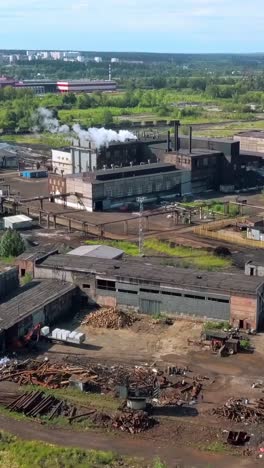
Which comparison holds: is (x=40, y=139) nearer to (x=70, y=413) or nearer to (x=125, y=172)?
(x=125, y=172)

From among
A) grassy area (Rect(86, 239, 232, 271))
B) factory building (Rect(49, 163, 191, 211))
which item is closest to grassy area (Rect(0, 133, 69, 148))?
factory building (Rect(49, 163, 191, 211))

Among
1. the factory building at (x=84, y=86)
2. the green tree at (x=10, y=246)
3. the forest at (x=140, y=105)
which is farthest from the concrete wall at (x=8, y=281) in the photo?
the factory building at (x=84, y=86)

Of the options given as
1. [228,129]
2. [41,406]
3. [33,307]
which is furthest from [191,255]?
[228,129]

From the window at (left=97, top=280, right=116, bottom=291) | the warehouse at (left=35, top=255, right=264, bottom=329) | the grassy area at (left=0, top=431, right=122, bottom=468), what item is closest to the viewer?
the grassy area at (left=0, top=431, right=122, bottom=468)

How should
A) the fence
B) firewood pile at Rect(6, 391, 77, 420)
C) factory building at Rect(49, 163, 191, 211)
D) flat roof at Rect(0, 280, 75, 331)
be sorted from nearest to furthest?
firewood pile at Rect(6, 391, 77, 420) → flat roof at Rect(0, 280, 75, 331) → the fence → factory building at Rect(49, 163, 191, 211)

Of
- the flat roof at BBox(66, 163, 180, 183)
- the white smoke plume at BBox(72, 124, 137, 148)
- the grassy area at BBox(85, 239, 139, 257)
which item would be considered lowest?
the grassy area at BBox(85, 239, 139, 257)

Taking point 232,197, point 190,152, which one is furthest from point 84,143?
point 232,197

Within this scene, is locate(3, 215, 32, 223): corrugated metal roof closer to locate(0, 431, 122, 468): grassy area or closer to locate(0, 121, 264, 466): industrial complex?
locate(0, 121, 264, 466): industrial complex
